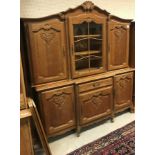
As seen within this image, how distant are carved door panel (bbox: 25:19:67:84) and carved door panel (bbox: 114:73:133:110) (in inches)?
37.7

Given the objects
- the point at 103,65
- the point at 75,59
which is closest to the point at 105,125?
the point at 103,65

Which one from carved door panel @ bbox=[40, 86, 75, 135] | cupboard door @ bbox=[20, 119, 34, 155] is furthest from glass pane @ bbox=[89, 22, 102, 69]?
cupboard door @ bbox=[20, 119, 34, 155]

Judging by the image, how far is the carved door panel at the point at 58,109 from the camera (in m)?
1.99

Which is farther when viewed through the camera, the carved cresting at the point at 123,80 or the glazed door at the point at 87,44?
the carved cresting at the point at 123,80

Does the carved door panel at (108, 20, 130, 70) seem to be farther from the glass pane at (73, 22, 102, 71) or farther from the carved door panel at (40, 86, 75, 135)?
the carved door panel at (40, 86, 75, 135)

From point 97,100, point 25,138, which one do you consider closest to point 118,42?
point 97,100

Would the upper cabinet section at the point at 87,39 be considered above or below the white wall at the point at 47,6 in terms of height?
below

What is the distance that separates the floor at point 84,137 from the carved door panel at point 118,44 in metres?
0.88

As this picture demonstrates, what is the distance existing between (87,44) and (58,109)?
0.96m

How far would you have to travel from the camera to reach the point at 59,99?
6.76 feet

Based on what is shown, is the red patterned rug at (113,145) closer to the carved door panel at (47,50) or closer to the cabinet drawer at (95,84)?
the cabinet drawer at (95,84)

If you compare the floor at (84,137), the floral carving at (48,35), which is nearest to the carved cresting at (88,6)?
the floral carving at (48,35)
